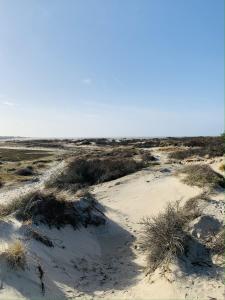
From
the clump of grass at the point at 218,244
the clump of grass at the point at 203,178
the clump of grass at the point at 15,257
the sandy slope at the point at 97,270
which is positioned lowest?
the sandy slope at the point at 97,270

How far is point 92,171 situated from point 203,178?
9163 millimetres

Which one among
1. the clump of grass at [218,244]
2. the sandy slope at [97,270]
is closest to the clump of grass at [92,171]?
the sandy slope at [97,270]

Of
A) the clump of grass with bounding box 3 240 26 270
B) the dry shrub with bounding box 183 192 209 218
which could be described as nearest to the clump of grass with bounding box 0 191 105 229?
the clump of grass with bounding box 3 240 26 270

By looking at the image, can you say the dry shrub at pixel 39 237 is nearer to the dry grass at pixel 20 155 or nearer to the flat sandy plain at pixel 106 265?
the flat sandy plain at pixel 106 265

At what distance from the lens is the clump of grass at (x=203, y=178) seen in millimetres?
20256

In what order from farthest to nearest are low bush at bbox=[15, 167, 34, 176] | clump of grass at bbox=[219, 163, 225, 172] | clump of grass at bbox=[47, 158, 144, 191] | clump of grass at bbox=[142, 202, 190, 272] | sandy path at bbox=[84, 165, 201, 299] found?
1. low bush at bbox=[15, 167, 34, 176]
2. clump of grass at bbox=[47, 158, 144, 191]
3. clump of grass at bbox=[219, 163, 225, 172]
4. clump of grass at bbox=[142, 202, 190, 272]
5. sandy path at bbox=[84, 165, 201, 299]

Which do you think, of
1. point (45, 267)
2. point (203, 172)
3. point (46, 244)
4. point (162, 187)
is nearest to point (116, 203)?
point (162, 187)

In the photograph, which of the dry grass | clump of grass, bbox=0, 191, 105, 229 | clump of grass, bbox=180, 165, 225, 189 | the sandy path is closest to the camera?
the sandy path

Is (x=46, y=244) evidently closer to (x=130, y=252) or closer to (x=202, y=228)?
(x=130, y=252)

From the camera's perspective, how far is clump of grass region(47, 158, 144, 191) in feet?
87.1

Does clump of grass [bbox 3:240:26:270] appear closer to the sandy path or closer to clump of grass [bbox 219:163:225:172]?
the sandy path

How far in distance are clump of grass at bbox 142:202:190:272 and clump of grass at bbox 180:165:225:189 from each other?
9.13m

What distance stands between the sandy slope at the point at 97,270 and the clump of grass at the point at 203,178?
8.16ft

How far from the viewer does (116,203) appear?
20.0 m
